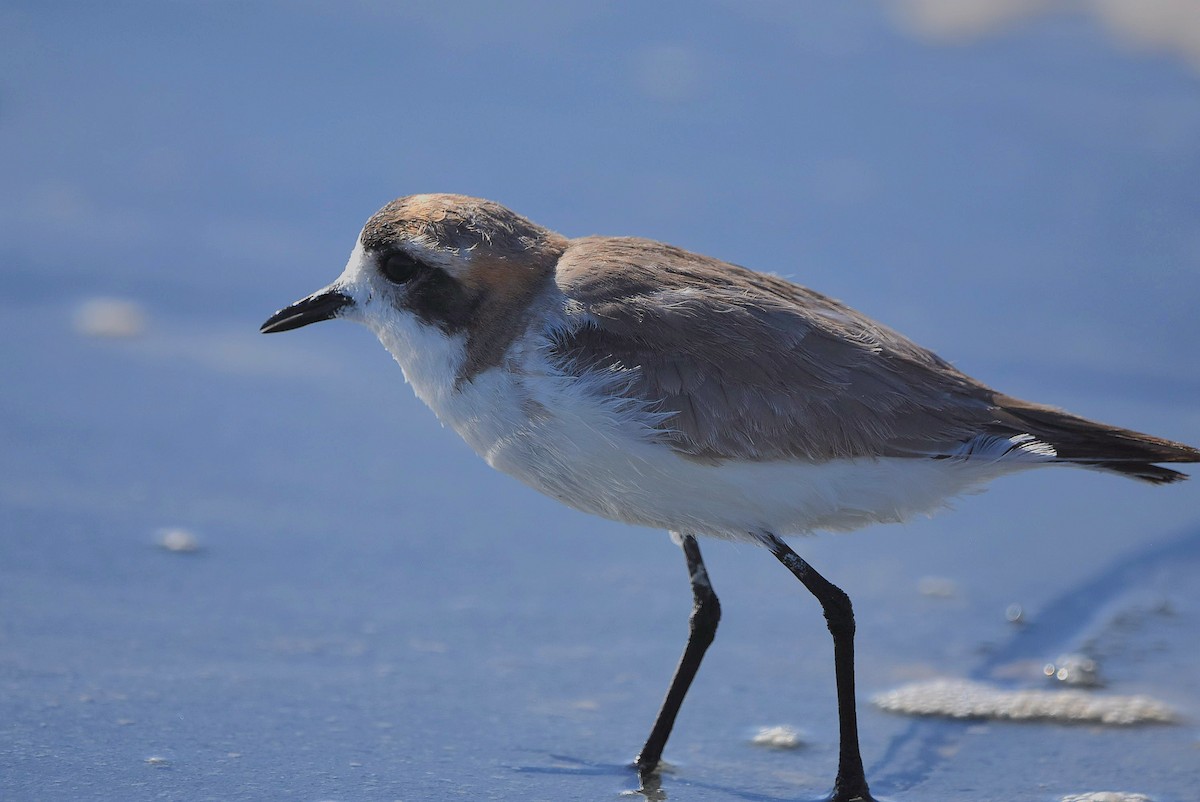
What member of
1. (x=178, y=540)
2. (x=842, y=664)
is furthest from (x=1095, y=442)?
(x=178, y=540)

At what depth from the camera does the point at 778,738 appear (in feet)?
15.6

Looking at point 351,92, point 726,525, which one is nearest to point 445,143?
point 351,92

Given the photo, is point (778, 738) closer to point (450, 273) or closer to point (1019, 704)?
point (1019, 704)

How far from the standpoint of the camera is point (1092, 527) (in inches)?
249

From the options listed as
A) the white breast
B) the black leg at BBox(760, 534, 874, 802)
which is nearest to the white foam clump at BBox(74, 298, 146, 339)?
the white breast

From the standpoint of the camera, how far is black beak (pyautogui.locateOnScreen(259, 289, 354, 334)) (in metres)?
4.63

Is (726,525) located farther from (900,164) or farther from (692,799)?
(900,164)

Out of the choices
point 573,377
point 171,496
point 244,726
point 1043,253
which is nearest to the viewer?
point 573,377

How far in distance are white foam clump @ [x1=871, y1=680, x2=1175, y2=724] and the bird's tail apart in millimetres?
977

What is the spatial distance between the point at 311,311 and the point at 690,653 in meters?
1.60

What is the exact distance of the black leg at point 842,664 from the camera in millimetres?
4332

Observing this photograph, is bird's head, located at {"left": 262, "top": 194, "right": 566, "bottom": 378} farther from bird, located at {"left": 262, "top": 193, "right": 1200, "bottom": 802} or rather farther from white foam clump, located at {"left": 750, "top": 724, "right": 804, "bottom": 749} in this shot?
white foam clump, located at {"left": 750, "top": 724, "right": 804, "bottom": 749}

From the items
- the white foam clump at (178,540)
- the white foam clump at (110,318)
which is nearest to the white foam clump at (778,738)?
the white foam clump at (178,540)

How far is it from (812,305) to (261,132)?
485cm
